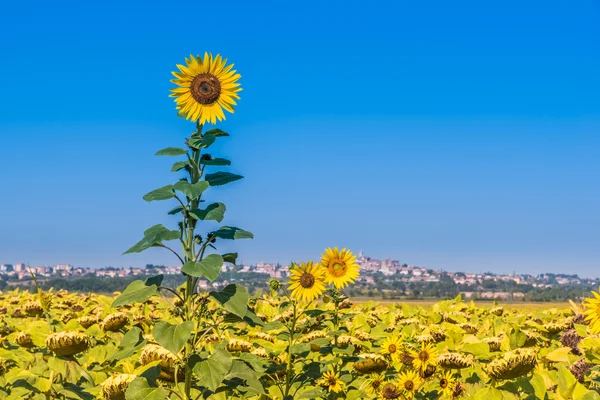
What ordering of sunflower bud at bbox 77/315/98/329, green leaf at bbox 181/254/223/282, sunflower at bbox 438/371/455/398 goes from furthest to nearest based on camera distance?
sunflower bud at bbox 77/315/98/329
sunflower at bbox 438/371/455/398
green leaf at bbox 181/254/223/282

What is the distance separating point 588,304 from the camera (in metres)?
3.66

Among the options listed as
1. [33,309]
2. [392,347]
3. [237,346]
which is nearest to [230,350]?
Result: [237,346]

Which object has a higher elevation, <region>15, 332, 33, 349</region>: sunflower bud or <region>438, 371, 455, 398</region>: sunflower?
<region>15, 332, 33, 349</region>: sunflower bud

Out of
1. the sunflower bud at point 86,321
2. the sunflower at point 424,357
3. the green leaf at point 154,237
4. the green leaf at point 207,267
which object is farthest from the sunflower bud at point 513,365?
the sunflower bud at point 86,321

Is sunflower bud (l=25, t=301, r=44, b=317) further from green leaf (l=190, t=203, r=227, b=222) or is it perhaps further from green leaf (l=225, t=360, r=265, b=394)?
green leaf (l=190, t=203, r=227, b=222)

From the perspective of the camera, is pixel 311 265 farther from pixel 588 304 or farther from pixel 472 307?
pixel 472 307

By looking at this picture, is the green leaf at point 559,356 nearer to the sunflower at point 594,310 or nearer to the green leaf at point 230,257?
the sunflower at point 594,310

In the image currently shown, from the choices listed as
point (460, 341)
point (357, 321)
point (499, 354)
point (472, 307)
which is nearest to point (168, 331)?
point (499, 354)

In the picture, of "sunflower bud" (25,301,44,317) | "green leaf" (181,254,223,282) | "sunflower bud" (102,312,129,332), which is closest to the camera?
"green leaf" (181,254,223,282)

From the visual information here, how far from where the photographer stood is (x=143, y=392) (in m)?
3.75

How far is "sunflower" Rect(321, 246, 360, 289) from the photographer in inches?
235

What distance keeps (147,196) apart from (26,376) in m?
1.94

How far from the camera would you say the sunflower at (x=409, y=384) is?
527 centimetres

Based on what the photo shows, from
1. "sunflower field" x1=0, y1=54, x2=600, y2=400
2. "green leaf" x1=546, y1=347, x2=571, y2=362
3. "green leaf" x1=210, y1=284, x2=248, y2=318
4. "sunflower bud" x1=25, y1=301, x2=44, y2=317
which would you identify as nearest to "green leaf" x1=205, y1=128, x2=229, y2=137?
"sunflower field" x1=0, y1=54, x2=600, y2=400
